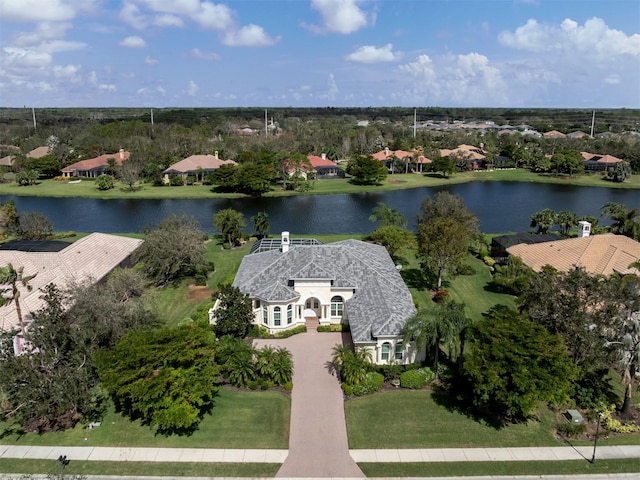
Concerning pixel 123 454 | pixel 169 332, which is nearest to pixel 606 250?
pixel 169 332

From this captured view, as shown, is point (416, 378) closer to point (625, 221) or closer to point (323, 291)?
point (323, 291)

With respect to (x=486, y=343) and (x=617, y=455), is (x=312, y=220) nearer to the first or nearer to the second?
(x=486, y=343)

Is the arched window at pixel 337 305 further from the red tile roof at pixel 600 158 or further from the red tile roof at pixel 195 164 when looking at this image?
the red tile roof at pixel 600 158

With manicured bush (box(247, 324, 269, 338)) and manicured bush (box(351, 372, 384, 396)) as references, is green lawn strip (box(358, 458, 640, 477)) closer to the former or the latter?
manicured bush (box(351, 372, 384, 396))

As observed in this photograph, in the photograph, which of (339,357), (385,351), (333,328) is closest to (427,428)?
(385,351)

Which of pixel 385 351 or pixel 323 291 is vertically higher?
pixel 323 291

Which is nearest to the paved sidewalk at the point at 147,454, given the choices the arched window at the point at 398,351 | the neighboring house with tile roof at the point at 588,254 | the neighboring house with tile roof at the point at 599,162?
the arched window at the point at 398,351

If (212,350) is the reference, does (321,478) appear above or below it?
below

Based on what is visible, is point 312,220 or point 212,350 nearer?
point 212,350
